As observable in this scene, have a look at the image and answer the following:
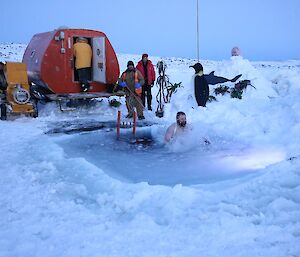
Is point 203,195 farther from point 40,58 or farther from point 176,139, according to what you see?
point 40,58

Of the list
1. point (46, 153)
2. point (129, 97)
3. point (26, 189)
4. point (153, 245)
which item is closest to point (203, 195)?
point (153, 245)

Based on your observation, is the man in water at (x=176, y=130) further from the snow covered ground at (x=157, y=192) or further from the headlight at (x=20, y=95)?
the headlight at (x=20, y=95)

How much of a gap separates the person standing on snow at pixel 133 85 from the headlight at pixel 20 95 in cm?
252

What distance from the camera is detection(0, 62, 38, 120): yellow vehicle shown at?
9500mm

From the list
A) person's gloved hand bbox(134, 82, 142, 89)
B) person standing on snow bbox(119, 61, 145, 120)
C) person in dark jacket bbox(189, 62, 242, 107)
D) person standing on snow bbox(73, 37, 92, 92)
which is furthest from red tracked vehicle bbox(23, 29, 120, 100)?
person in dark jacket bbox(189, 62, 242, 107)

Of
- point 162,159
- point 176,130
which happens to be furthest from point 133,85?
point 162,159

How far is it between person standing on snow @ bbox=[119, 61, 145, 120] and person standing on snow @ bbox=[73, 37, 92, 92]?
1.50m

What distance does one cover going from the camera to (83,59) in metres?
11.0

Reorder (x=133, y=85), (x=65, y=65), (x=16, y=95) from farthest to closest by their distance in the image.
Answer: (x=65, y=65) → (x=133, y=85) → (x=16, y=95)

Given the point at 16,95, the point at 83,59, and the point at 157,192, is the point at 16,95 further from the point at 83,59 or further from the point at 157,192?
the point at 157,192

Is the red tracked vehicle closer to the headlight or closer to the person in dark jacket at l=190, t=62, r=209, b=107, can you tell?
the headlight

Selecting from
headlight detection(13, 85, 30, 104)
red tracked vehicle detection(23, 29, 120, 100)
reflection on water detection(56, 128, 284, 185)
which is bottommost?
reflection on water detection(56, 128, 284, 185)

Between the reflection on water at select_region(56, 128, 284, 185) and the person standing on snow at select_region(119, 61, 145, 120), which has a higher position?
the person standing on snow at select_region(119, 61, 145, 120)

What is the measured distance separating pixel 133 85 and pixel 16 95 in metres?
3.11
